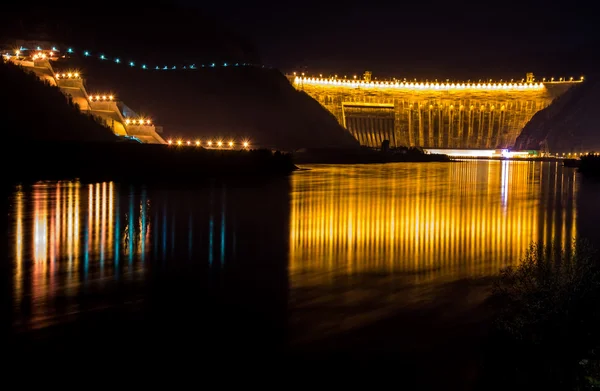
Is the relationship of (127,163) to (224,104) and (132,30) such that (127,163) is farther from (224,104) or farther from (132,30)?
(132,30)

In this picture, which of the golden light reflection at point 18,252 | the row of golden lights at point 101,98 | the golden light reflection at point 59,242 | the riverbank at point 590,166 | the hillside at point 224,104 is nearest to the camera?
the golden light reflection at point 18,252

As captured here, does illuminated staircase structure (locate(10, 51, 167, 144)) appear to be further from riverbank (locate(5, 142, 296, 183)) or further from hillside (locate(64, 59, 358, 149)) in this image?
riverbank (locate(5, 142, 296, 183))

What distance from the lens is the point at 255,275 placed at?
8344 mm

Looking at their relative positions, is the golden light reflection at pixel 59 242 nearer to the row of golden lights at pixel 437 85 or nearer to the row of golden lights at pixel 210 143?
the row of golden lights at pixel 210 143

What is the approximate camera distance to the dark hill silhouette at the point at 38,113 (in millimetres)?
34688

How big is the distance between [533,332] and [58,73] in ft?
173

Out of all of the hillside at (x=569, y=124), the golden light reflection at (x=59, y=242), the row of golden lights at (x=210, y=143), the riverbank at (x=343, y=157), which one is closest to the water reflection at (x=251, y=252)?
the golden light reflection at (x=59, y=242)

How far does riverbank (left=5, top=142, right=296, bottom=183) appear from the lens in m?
26.4

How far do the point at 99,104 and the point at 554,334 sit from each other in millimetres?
48056

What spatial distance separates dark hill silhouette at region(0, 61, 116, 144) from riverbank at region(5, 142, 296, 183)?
16.1 feet

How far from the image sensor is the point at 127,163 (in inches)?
1176

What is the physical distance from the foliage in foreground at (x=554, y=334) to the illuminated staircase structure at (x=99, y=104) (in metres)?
44.6

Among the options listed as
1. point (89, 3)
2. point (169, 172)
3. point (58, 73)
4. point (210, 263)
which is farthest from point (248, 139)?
point (210, 263)

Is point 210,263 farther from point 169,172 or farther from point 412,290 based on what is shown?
point 169,172
